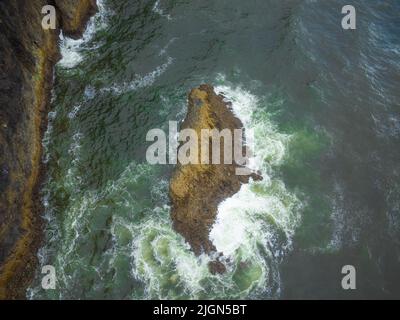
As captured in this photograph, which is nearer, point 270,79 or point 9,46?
point 9,46

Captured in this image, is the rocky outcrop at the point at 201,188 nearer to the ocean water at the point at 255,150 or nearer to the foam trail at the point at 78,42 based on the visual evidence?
the ocean water at the point at 255,150

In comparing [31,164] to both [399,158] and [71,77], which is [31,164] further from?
[399,158]

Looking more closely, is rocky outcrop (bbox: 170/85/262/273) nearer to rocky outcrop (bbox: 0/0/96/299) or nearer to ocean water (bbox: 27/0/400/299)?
ocean water (bbox: 27/0/400/299)

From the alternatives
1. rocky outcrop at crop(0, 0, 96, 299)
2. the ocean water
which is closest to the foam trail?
the ocean water

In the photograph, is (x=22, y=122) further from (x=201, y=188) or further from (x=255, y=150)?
(x=255, y=150)

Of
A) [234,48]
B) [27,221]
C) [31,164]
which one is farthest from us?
[234,48]

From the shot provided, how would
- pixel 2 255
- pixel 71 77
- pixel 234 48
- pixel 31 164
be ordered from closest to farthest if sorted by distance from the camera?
pixel 2 255, pixel 31 164, pixel 71 77, pixel 234 48

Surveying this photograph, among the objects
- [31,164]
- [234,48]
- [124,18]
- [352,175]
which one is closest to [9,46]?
[31,164]
